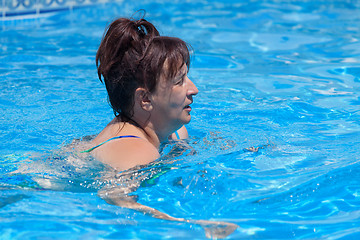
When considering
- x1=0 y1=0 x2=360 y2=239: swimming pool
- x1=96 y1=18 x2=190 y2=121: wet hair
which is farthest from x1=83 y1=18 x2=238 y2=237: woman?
x1=0 y1=0 x2=360 y2=239: swimming pool

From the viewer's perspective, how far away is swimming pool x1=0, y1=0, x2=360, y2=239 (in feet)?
9.26

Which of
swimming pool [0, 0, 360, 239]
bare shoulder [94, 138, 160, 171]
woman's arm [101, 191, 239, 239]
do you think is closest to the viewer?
woman's arm [101, 191, 239, 239]

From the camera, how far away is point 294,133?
4168 millimetres

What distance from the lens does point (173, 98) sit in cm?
331

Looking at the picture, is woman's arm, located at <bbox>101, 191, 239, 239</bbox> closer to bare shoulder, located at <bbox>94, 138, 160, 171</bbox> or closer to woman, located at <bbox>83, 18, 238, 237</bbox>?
woman, located at <bbox>83, 18, 238, 237</bbox>

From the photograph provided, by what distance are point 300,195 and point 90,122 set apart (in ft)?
6.93

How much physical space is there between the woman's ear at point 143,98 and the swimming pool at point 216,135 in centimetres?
37

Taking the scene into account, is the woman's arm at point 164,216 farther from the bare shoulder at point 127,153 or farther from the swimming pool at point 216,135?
the bare shoulder at point 127,153

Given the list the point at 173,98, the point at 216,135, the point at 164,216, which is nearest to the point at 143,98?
the point at 173,98

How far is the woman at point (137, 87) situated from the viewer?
316 centimetres

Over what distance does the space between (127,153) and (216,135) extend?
1.13m

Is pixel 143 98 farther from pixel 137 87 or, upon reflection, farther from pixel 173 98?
pixel 173 98

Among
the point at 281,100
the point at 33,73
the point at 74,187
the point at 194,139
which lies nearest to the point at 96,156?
the point at 74,187

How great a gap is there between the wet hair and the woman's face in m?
0.04
